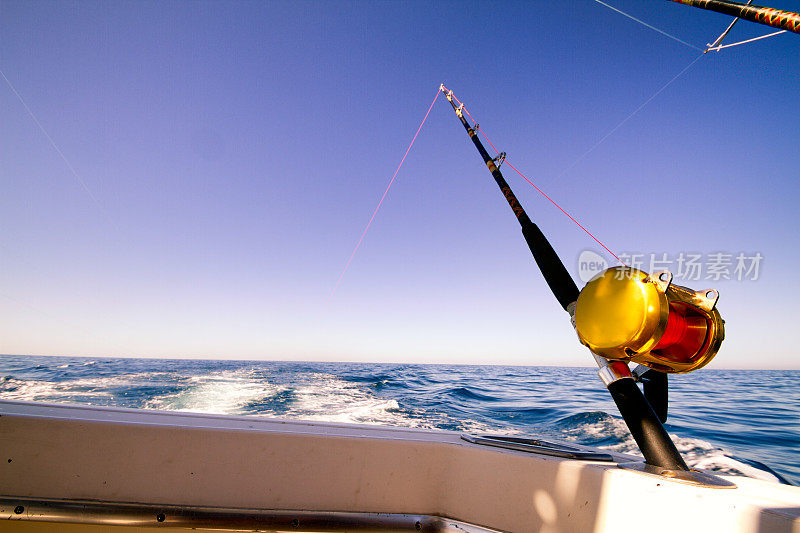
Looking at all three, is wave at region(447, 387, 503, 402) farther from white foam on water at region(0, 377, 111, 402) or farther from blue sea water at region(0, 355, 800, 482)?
white foam on water at region(0, 377, 111, 402)

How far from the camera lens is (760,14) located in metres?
0.95

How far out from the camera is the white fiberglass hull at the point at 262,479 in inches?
39.7

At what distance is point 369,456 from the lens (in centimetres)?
114

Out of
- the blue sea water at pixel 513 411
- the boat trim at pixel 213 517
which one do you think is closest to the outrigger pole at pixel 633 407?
the boat trim at pixel 213 517

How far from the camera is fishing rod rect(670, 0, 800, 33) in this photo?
89 centimetres

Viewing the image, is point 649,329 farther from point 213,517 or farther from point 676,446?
point 676,446

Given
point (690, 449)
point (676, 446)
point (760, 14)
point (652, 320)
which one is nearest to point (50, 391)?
point (652, 320)

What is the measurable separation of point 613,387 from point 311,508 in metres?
1.00

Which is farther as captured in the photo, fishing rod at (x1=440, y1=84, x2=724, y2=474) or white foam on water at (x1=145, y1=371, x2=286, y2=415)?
white foam on water at (x1=145, y1=371, x2=286, y2=415)

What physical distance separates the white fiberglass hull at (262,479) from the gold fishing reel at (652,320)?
0.42 meters

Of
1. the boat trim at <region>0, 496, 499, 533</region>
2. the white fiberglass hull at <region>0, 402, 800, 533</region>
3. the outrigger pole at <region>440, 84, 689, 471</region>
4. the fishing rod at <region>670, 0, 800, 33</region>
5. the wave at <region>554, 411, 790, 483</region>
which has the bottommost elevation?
the wave at <region>554, 411, 790, 483</region>

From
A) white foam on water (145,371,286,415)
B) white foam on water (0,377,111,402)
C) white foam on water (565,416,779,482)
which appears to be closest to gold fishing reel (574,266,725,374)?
white foam on water (565,416,779,482)

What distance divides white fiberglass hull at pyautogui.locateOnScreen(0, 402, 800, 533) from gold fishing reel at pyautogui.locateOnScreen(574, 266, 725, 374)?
0.42 m

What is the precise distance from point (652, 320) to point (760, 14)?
1033 mm
